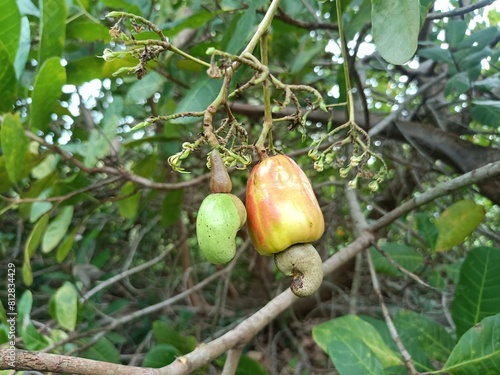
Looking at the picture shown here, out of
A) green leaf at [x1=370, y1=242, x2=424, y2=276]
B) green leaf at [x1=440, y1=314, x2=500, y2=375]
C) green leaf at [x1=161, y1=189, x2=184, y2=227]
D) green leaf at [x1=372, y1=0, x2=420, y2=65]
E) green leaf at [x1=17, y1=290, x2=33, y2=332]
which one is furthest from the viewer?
green leaf at [x1=161, y1=189, x2=184, y2=227]

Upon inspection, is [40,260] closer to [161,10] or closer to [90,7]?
[90,7]

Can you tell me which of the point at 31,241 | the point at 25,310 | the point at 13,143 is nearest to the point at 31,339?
the point at 25,310

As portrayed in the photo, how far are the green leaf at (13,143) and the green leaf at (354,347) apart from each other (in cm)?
80

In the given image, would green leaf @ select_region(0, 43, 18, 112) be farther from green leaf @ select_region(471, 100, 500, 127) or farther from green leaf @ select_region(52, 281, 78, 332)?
green leaf @ select_region(471, 100, 500, 127)

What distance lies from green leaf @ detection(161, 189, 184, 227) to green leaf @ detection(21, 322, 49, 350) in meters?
0.62

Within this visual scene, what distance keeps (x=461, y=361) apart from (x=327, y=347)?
241mm

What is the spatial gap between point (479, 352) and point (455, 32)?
0.85 m

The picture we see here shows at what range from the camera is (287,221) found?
0.63 meters

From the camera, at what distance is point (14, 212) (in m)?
2.59

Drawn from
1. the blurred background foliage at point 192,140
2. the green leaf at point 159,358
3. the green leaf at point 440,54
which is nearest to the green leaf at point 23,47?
the blurred background foliage at point 192,140

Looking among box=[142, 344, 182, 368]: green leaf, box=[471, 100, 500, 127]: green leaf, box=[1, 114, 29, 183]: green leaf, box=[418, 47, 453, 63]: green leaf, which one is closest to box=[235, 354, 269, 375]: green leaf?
box=[142, 344, 182, 368]: green leaf

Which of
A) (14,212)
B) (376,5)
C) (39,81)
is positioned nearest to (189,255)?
(14,212)

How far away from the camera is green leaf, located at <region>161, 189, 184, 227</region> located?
172 cm

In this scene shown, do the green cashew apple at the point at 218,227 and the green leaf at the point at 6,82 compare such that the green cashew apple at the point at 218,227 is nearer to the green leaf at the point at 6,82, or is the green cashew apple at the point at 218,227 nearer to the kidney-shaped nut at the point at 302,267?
the kidney-shaped nut at the point at 302,267
